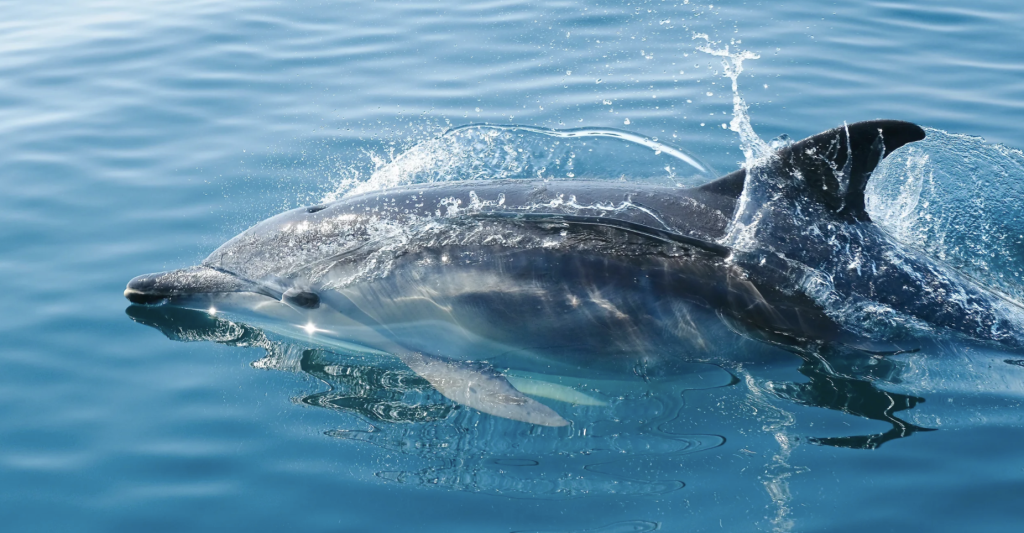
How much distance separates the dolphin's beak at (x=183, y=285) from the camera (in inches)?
310

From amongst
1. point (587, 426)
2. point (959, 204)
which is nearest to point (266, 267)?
point (587, 426)

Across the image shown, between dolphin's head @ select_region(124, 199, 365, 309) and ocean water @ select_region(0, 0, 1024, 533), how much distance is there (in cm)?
34

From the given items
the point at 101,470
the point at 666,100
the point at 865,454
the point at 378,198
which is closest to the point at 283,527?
the point at 101,470

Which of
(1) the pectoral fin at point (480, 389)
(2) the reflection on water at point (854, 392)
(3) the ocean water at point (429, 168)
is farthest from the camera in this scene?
(1) the pectoral fin at point (480, 389)

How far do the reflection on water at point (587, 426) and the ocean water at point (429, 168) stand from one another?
0.9 inches

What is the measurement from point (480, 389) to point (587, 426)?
2.84ft

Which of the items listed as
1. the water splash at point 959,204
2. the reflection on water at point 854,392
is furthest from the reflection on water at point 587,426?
the water splash at point 959,204

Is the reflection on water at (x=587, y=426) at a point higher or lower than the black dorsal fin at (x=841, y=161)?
lower

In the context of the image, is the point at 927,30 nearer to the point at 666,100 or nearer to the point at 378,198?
the point at 666,100

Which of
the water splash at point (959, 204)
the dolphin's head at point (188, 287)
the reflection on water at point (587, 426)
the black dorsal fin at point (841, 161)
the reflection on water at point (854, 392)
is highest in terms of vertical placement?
the black dorsal fin at point (841, 161)

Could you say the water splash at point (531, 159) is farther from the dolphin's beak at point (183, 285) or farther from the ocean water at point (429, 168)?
the dolphin's beak at point (183, 285)

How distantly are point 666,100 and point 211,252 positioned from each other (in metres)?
6.54

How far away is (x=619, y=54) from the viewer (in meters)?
14.4

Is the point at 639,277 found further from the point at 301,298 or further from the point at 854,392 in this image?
the point at 301,298
